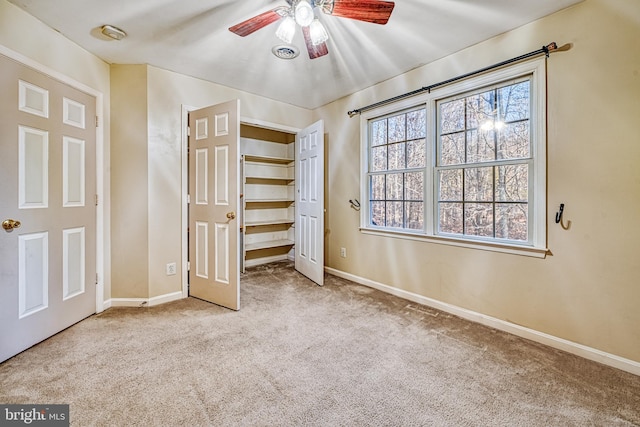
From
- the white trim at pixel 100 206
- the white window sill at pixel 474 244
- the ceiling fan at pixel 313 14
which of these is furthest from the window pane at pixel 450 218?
the white trim at pixel 100 206

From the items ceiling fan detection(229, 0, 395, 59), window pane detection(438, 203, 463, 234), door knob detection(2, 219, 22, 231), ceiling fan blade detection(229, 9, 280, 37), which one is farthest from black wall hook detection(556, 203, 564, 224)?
door knob detection(2, 219, 22, 231)

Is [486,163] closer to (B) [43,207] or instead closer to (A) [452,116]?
(A) [452,116]

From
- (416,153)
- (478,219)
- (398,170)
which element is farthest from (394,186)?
(478,219)

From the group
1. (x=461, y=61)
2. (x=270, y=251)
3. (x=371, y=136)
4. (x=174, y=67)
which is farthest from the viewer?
(x=270, y=251)

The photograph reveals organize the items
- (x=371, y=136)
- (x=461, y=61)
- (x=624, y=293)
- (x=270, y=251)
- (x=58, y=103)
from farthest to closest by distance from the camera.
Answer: (x=270, y=251) < (x=371, y=136) < (x=461, y=61) < (x=58, y=103) < (x=624, y=293)

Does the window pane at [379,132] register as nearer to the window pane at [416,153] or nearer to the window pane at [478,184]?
the window pane at [416,153]

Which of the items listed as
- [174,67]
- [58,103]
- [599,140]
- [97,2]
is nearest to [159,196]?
[58,103]

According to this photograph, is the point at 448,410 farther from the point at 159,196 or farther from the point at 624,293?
the point at 159,196

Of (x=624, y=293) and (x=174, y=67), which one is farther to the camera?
(x=174, y=67)

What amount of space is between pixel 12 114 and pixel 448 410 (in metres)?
3.32

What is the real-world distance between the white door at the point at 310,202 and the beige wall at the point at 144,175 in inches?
61.8

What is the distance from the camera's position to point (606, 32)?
6.26ft

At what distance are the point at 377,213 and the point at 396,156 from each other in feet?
2.36

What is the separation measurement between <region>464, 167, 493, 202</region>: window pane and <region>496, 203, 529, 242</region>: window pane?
0.14 metres
